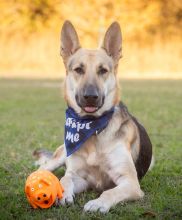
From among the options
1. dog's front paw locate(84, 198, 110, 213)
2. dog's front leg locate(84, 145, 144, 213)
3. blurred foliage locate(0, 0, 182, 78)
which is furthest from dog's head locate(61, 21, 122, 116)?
blurred foliage locate(0, 0, 182, 78)

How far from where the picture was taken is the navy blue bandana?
5.99 meters

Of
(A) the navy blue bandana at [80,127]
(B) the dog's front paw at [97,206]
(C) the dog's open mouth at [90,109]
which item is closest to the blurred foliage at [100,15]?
(A) the navy blue bandana at [80,127]

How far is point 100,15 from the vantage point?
41.0 m

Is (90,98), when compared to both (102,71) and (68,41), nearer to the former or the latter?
(102,71)

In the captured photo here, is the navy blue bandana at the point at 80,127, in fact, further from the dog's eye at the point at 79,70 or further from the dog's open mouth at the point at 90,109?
the dog's eye at the point at 79,70

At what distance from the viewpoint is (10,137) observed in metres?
10.3

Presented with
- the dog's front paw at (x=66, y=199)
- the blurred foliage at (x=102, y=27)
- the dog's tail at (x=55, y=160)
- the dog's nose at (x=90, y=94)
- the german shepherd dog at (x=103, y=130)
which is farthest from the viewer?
the blurred foliage at (x=102, y=27)

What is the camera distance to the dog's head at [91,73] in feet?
19.0

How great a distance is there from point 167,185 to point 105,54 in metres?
1.63

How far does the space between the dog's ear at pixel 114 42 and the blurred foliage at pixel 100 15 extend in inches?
1362

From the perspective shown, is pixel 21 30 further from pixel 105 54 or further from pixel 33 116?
pixel 105 54

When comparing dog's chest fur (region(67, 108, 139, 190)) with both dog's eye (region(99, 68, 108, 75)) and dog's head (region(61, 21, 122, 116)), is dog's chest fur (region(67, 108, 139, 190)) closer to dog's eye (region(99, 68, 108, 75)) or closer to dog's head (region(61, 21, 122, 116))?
dog's head (region(61, 21, 122, 116))

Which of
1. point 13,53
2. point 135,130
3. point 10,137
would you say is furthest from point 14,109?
point 13,53

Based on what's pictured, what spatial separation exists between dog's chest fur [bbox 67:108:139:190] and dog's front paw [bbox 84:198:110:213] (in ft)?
2.54
